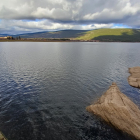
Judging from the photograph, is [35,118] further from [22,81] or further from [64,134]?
[22,81]

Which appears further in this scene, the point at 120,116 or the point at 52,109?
the point at 52,109

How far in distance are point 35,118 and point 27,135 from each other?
3.50 m

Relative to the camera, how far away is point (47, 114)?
21375 mm

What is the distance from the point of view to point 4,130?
1720cm

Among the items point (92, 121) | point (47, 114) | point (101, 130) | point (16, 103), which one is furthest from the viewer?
point (16, 103)

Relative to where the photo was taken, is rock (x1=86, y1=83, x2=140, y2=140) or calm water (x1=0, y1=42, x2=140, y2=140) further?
calm water (x1=0, y1=42, x2=140, y2=140)

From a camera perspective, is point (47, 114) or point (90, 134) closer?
point (90, 134)

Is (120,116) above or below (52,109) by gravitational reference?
above

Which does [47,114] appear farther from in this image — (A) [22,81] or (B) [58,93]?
(A) [22,81]

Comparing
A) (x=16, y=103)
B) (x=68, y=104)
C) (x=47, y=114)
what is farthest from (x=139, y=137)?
(x=16, y=103)

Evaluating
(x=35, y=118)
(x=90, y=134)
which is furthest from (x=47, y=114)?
(x=90, y=134)

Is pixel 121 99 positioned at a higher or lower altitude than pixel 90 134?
higher

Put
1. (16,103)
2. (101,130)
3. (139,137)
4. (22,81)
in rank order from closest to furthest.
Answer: (139,137), (101,130), (16,103), (22,81)

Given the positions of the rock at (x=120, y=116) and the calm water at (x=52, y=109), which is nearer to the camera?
the rock at (x=120, y=116)
